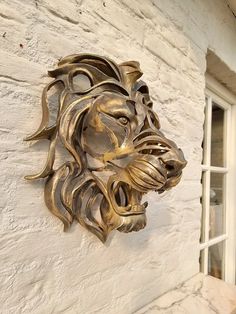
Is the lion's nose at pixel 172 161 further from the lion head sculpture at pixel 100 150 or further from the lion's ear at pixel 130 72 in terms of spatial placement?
the lion's ear at pixel 130 72

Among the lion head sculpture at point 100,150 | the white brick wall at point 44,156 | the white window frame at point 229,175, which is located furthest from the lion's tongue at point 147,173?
the white window frame at point 229,175

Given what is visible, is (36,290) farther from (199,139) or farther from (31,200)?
(199,139)

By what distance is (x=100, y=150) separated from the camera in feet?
1.77

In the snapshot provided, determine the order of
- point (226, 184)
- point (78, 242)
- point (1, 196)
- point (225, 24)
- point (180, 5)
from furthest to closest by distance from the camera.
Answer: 1. point (226, 184)
2. point (225, 24)
3. point (180, 5)
4. point (78, 242)
5. point (1, 196)

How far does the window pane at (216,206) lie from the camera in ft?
4.54

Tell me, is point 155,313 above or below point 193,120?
below

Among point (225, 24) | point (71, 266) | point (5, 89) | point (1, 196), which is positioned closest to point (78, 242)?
point (71, 266)

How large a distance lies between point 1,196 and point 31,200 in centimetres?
5

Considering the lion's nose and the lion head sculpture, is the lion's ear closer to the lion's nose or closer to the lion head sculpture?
the lion head sculpture

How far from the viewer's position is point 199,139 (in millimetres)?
950

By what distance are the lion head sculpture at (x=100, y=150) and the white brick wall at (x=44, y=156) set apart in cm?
3

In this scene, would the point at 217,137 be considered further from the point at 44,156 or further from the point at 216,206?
the point at 44,156

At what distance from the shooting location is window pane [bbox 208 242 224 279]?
1.36 m

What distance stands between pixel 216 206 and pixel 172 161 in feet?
3.63
